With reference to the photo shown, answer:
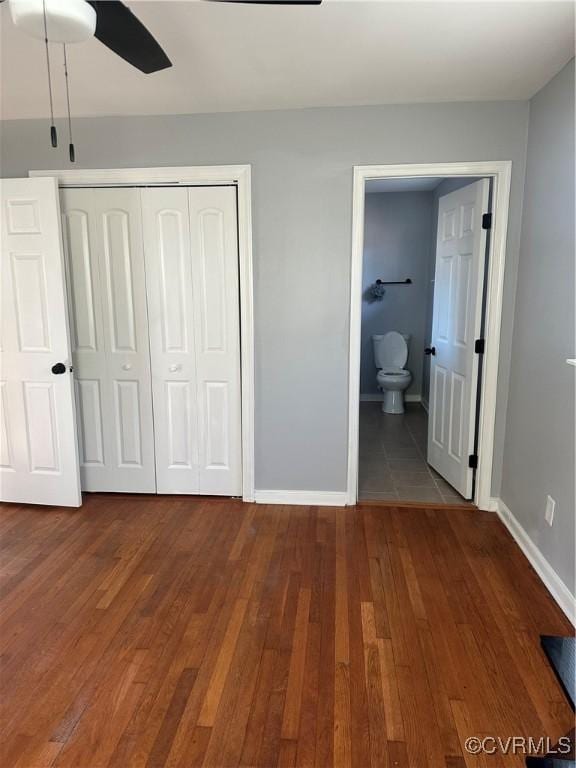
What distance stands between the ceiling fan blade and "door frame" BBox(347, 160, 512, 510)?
4.54ft

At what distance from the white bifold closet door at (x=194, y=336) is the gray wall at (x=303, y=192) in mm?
185

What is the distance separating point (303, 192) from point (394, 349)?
2.95 meters

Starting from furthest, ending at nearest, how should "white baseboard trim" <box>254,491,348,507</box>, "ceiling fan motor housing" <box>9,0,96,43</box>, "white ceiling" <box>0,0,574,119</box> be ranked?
"white baseboard trim" <box>254,491,348,507</box>, "white ceiling" <box>0,0,574,119</box>, "ceiling fan motor housing" <box>9,0,96,43</box>

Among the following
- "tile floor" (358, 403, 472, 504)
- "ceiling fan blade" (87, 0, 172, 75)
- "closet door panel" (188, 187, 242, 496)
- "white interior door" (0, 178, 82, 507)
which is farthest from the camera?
"tile floor" (358, 403, 472, 504)

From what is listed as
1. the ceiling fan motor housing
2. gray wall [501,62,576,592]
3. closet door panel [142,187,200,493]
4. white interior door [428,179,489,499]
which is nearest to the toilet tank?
white interior door [428,179,489,499]

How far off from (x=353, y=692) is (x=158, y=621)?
87 centimetres

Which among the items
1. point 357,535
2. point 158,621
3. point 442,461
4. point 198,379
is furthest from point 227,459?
point 442,461

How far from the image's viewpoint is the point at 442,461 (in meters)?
3.48

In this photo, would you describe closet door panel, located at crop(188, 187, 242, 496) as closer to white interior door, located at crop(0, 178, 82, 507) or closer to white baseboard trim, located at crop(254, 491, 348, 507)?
white baseboard trim, located at crop(254, 491, 348, 507)

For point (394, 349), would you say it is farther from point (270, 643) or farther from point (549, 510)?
point (270, 643)

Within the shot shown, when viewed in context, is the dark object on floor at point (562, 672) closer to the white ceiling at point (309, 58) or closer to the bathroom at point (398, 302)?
the white ceiling at point (309, 58)

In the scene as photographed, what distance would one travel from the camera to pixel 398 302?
5.64m

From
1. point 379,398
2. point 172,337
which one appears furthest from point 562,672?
point 379,398

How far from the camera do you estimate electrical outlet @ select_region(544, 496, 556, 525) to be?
2.24m
